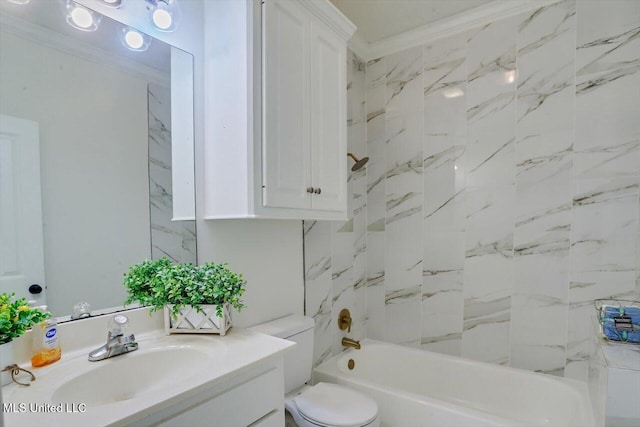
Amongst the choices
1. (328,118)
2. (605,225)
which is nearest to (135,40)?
(328,118)

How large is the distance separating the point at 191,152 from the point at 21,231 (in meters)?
0.67

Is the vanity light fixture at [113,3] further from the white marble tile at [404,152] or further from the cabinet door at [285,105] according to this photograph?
the white marble tile at [404,152]

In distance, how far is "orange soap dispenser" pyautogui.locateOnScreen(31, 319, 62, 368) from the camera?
101 centimetres

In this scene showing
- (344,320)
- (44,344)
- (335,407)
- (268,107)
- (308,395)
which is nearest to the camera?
(44,344)

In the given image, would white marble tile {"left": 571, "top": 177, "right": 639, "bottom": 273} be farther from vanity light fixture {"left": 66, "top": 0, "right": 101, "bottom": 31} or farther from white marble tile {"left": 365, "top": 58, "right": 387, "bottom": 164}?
vanity light fixture {"left": 66, "top": 0, "right": 101, "bottom": 31}

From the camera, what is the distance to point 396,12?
2.15 m

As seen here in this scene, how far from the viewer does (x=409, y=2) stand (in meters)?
2.06

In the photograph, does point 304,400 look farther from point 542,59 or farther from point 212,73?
point 542,59

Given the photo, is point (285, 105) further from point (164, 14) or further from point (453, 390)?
point (453, 390)

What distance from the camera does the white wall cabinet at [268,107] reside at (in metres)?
1.35

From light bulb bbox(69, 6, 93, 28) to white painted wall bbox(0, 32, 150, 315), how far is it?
0.43ft

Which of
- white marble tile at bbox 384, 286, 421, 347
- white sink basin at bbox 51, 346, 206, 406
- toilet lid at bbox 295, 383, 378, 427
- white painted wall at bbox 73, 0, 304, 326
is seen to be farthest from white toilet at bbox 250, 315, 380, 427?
white marble tile at bbox 384, 286, 421, 347

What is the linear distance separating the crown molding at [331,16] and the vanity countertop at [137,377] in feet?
4.87

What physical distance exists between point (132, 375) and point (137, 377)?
19 mm
